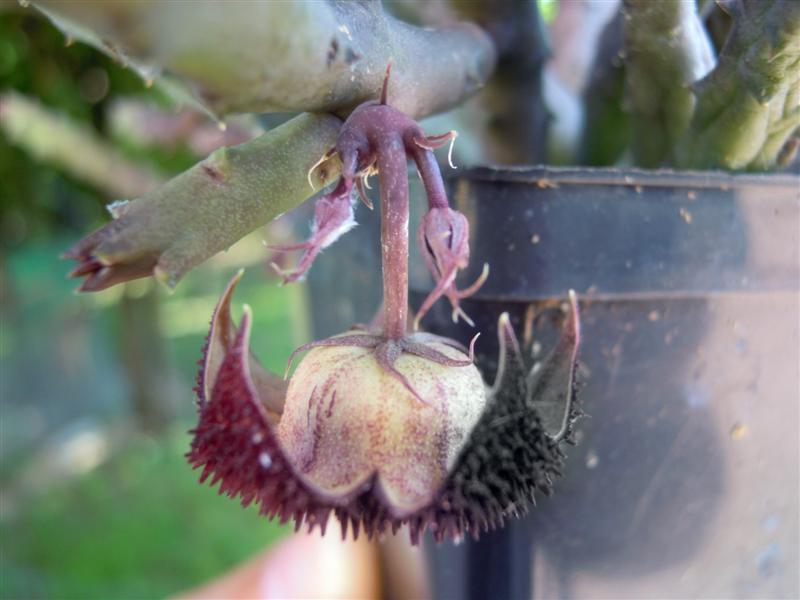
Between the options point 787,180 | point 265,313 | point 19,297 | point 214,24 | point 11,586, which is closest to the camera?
point 214,24

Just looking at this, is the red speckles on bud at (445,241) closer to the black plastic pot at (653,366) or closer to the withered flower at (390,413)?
the withered flower at (390,413)

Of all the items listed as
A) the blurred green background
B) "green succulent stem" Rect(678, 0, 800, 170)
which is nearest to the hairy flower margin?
"green succulent stem" Rect(678, 0, 800, 170)

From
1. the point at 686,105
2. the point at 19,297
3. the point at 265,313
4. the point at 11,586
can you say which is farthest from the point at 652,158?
the point at 265,313

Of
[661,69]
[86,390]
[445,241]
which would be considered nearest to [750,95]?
[661,69]

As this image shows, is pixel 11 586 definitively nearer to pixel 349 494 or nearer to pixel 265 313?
pixel 349 494

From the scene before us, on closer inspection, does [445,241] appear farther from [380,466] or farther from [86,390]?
[86,390]

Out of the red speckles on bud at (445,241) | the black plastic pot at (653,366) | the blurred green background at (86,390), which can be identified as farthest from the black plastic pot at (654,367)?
the blurred green background at (86,390)
